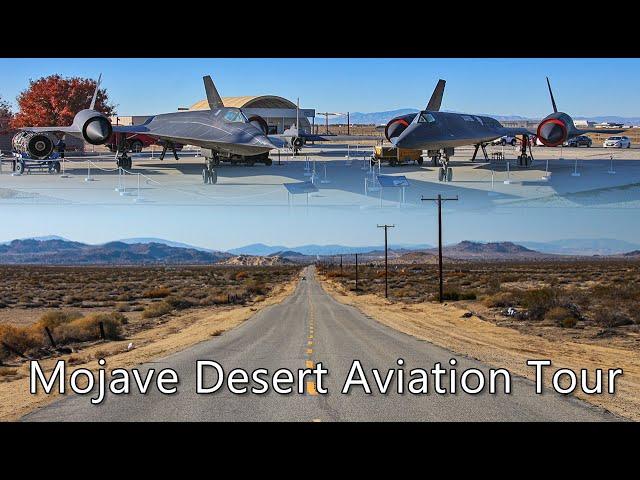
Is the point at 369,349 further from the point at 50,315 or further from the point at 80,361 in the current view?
the point at 50,315

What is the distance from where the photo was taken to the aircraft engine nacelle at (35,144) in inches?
766

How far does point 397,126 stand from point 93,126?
843cm

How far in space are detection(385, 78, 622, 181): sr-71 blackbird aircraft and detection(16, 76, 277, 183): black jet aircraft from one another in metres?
3.85

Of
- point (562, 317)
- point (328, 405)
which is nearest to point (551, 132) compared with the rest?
point (328, 405)

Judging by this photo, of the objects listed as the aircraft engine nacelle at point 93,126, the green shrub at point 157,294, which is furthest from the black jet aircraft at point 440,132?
the green shrub at point 157,294

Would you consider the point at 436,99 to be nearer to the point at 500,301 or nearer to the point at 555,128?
the point at 555,128

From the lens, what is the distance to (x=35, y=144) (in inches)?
769

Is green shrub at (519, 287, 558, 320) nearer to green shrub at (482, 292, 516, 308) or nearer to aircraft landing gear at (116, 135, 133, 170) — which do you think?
green shrub at (482, 292, 516, 308)

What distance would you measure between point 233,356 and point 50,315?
78.5 ft

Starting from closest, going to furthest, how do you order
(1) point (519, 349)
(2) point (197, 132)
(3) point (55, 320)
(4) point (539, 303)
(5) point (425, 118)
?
(2) point (197, 132), (5) point (425, 118), (1) point (519, 349), (3) point (55, 320), (4) point (539, 303)

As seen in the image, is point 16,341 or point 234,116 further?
point 16,341

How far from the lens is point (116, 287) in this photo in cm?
9856

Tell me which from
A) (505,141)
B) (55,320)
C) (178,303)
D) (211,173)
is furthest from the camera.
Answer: (178,303)
